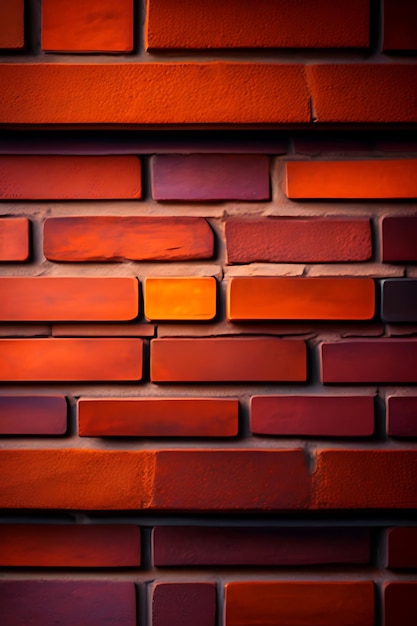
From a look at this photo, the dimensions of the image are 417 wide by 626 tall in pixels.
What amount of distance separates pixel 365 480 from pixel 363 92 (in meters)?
0.61

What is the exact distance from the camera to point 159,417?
811mm

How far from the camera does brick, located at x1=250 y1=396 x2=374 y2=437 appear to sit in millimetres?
811

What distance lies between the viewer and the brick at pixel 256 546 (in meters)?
0.82

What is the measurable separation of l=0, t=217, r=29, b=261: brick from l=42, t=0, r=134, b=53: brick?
0.91ft

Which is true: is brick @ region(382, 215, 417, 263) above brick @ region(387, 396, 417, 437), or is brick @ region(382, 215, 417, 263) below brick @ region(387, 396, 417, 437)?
above

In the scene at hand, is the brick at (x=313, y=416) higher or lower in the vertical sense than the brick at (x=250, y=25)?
lower

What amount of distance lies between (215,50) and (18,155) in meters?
0.36

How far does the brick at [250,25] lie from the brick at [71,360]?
47cm

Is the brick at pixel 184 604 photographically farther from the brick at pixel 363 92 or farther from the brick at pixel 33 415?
the brick at pixel 363 92

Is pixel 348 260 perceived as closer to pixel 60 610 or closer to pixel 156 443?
pixel 156 443

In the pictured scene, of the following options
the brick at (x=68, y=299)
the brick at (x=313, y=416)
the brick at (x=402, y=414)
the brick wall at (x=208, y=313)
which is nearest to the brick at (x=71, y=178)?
the brick wall at (x=208, y=313)

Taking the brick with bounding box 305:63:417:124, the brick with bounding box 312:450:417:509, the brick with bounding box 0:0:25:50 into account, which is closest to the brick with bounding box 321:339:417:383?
the brick with bounding box 312:450:417:509

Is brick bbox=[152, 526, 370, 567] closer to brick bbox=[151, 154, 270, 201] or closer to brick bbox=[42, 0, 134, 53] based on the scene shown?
brick bbox=[151, 154, 270, 201]

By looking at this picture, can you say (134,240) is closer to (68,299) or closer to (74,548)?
(68,299)
